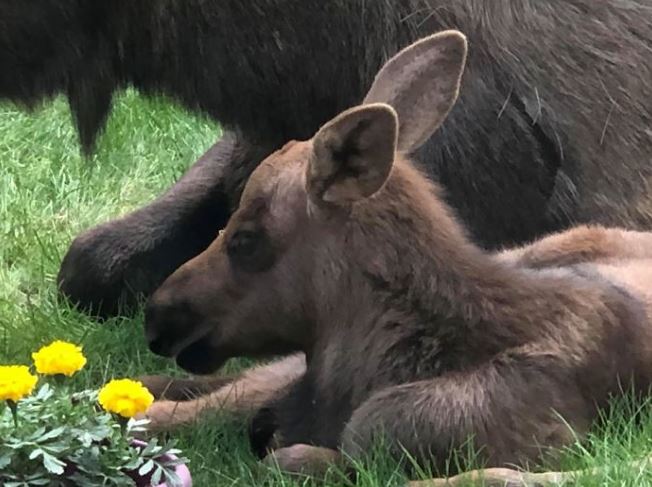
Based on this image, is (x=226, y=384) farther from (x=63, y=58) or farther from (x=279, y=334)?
(x=63, y=58)

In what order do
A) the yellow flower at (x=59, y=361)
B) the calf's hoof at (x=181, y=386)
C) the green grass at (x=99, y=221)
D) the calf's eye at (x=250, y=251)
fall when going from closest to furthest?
the yellow flower at (x=59, y=361)
the green grass at (x=99, y=221)
the calf's eye at (x=250, y=251)
the calf's hoof at (x=181, y=386)

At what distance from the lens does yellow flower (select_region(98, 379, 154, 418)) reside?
316 cm

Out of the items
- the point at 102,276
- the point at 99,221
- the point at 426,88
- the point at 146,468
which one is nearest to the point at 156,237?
the point at 102,276

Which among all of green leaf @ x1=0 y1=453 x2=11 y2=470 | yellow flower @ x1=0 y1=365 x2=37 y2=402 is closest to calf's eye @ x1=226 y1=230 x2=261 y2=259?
yellow flower @ x1=0 y1=365 x2=37 y2=402

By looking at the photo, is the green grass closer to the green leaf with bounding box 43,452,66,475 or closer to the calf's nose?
the calf's nose

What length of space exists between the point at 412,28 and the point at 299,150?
77 cm

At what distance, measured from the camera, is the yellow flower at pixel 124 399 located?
10.4 ft

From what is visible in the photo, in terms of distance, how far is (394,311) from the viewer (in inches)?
136

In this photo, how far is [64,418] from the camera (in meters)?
3.23

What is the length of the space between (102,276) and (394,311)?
1.70 metres

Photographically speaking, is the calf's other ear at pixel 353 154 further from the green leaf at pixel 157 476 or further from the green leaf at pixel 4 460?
the green leaf at pixel 4 460

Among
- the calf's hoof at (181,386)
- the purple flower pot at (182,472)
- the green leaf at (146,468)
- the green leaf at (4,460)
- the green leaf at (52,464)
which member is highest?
the green leaf at (4,460)

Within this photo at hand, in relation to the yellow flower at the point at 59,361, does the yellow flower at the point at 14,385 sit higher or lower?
higher

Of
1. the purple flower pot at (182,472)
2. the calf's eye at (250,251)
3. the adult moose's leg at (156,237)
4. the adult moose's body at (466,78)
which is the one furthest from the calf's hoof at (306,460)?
the adult moose's leg at (156,237)
